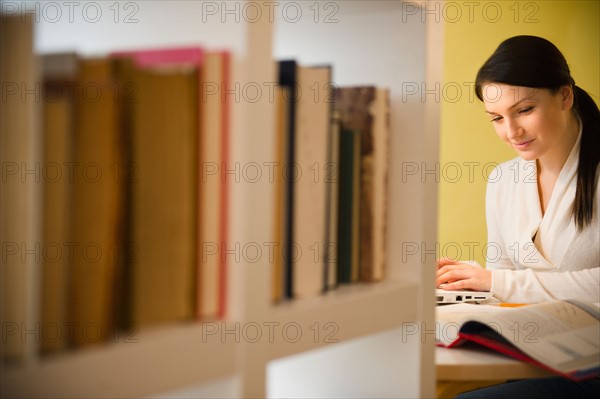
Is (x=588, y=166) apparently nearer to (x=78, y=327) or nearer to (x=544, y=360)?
(x=544, y=360)

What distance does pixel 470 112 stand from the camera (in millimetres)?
3611

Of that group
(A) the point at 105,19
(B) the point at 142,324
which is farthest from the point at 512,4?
(B) the point at 142,324

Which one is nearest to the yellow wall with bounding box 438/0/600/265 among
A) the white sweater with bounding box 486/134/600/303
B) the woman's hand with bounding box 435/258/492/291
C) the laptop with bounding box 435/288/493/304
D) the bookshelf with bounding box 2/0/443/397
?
the white sweater with bounding box 486/134/600/303

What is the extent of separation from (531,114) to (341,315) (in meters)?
1.58

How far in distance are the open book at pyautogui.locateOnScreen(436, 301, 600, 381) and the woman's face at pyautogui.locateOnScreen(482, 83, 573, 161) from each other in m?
1.04

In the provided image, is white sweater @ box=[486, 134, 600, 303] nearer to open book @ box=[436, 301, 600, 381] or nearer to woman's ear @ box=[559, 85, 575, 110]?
woman's ear @ box=[559, 85, 575, 110]

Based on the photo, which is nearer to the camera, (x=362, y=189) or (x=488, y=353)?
(x=362, y=189)

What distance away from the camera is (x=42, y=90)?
1.85ft

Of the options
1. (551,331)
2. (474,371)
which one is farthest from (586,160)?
(474,371)

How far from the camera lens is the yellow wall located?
3.57m

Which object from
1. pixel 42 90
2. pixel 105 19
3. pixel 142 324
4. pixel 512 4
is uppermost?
pixel 512 4

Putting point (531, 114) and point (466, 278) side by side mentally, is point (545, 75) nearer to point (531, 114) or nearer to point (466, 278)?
point (531, 114)

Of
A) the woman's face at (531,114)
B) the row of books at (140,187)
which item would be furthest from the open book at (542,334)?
the woman's face at (531,114)

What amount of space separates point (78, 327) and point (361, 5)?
58 centimetres
